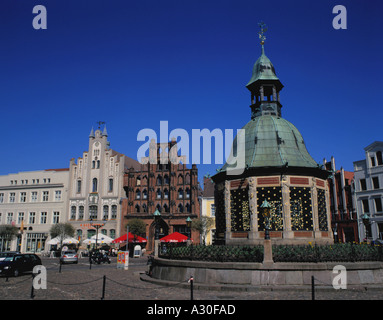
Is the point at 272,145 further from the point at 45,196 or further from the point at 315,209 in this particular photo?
the point at 45,196

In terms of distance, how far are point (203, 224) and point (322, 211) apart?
29.4 meters

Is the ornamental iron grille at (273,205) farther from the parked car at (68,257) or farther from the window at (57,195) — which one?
the window at (57,195)

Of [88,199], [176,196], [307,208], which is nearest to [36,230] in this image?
[88,199]

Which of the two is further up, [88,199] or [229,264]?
[88,199]

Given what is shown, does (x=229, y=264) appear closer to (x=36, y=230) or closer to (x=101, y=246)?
(x=101, y=246)

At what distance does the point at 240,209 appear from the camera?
865 inches

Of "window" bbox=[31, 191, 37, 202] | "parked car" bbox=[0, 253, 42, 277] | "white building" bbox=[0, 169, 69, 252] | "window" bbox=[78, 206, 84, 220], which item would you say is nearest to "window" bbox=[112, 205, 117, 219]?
"window" bbox=[78, 206, 84, 220]

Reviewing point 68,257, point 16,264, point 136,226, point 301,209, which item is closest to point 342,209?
point 136,226

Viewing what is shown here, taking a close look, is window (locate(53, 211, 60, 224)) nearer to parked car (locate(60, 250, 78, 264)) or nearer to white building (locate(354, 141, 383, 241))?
parked car (locate(60, 250, 78, 264))

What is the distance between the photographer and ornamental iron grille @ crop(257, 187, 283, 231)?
2077cm

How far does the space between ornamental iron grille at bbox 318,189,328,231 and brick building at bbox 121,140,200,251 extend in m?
32.7

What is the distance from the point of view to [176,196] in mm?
55500

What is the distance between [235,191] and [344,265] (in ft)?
29.3

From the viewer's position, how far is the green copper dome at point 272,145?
73.5ft
